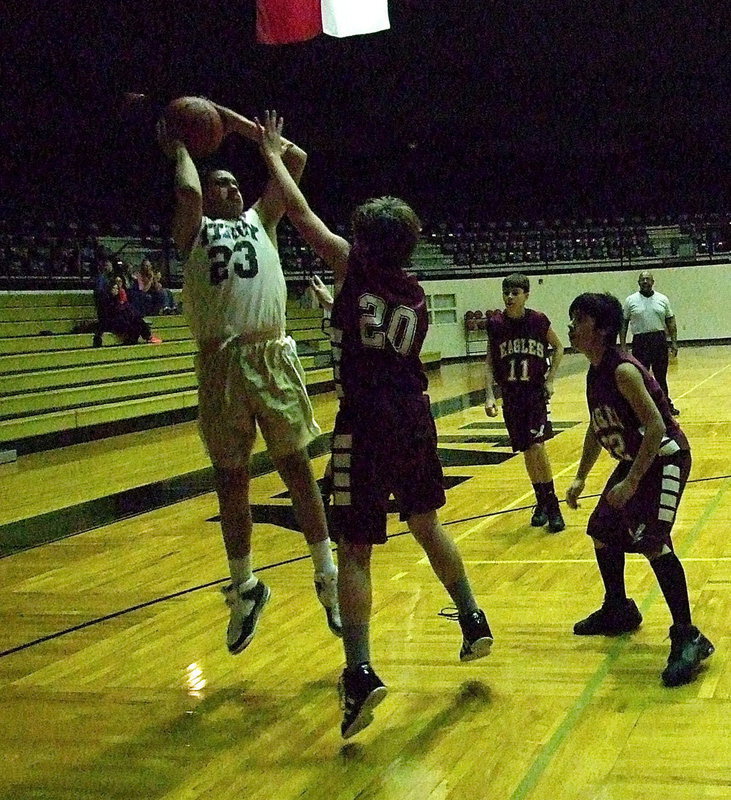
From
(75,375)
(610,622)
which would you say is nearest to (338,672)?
(610,622)

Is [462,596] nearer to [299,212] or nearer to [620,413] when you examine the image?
[620,413]

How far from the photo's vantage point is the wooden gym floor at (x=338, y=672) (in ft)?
9.21

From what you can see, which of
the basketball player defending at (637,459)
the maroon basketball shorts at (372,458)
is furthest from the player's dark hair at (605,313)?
the maroon basketball shorts at (372,458)

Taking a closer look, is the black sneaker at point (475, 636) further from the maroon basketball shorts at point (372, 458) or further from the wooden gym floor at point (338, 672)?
the maroon basketball shorts at point (372, 458)

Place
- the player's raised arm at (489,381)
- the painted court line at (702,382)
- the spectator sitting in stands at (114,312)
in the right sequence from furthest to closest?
the spectator sitting in stands at (114,312) → the painted court line at (702,382) → the player's raised arm at (489,381)

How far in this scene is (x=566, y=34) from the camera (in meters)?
19.8

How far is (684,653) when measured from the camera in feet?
11.3

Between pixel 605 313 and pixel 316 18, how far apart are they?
8744 mm

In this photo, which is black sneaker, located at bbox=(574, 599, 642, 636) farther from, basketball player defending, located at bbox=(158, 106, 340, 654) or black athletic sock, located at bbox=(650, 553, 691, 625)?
basketball player defending, located at bbox=(158, 106, 340, 654)

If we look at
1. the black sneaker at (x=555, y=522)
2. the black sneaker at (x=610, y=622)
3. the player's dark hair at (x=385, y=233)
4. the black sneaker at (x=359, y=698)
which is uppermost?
the player's dark hair at (x=385, y=233)

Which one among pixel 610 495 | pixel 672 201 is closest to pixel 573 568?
pixel 610 495

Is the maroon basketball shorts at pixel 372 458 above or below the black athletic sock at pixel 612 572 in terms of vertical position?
above

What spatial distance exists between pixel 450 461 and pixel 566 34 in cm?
1354

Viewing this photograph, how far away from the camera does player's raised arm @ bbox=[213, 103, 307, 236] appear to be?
3561 millimetres
